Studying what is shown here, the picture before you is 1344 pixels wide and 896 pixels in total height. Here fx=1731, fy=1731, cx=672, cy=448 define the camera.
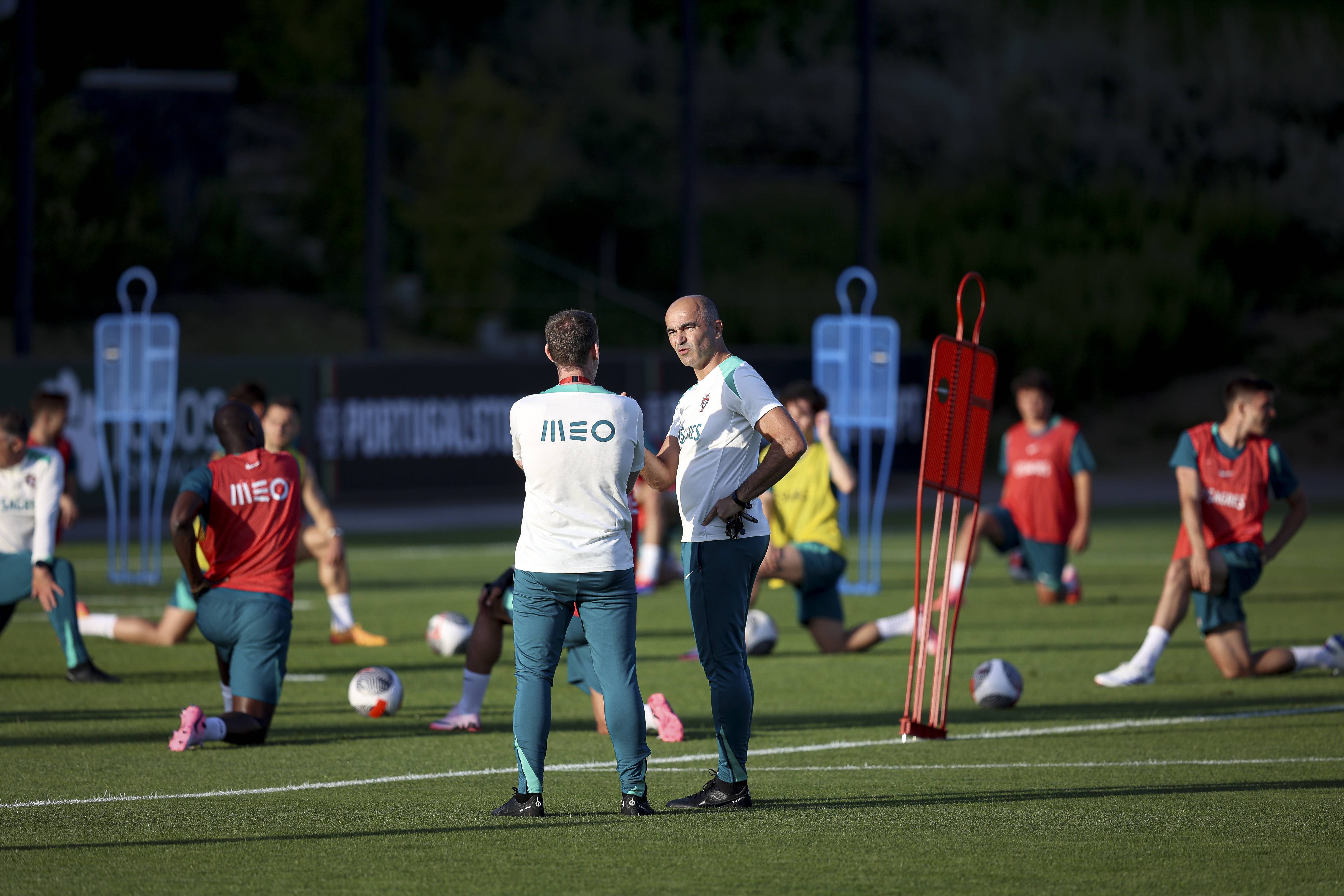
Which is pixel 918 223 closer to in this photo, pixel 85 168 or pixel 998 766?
pixel 85 168

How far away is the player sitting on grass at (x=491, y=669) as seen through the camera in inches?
332

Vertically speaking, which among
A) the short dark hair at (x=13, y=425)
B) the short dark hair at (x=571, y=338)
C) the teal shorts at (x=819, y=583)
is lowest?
the teal shorts at (x=819, y=583)

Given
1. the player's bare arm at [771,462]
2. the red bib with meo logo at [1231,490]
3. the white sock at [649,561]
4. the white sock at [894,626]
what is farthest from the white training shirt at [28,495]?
the red bib with meo logo at [1231,490]

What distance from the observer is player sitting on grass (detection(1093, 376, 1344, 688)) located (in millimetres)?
10281

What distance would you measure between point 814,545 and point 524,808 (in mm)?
4987

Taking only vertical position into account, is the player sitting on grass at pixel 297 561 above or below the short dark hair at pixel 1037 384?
below

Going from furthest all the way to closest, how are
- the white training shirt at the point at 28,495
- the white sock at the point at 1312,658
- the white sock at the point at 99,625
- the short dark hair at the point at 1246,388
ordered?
the white sock at the point at 99,625
the white sock at the point at 1312,658
the short dark hair at the point at 1246,388
the white training shirt at the point at 28,495

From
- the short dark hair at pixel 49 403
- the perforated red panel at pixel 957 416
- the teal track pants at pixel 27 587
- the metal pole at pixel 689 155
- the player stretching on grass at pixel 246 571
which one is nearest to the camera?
the perforated red panel at pixel 957 416

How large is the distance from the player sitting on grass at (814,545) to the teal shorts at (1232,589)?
1.82m

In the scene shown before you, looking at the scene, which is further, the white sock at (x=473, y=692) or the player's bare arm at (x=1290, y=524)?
the player's bare arm at (x=1290, y=524)

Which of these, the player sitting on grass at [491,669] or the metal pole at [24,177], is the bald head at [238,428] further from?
the metal pole at [24,177]

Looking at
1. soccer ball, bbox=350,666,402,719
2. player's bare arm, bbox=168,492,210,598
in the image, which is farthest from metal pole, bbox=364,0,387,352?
player's bare arm, bbox=168,492,210,598

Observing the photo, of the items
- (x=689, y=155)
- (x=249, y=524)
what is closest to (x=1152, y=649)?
(x=249, y=524)

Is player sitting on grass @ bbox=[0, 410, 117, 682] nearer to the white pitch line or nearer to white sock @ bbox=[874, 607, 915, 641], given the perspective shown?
the white pitch line
